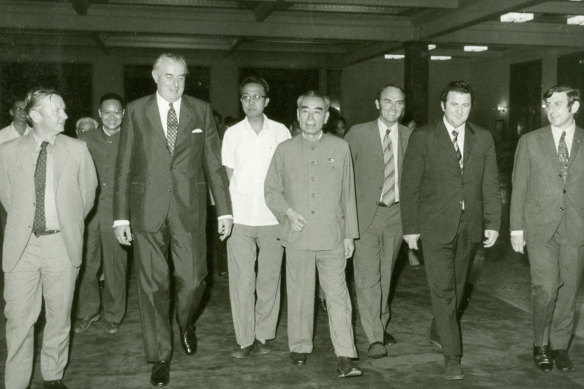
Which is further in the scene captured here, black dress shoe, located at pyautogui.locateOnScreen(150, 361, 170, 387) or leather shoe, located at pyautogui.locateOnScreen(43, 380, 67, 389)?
black dress shoe, located at pyautogui.locateOnScreen(150, 361, 170, 387)

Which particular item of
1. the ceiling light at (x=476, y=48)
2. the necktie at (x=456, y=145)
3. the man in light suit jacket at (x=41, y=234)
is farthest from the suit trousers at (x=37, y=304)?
the ceiling light at (x=476, y=48)

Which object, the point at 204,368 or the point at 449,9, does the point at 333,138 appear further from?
Result: the point at 449,9

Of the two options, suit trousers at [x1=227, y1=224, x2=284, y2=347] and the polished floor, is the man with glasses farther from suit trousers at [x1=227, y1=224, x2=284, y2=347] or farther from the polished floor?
the polished floor

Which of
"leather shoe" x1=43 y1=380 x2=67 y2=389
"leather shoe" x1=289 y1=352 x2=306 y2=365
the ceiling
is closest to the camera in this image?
"leather shoe" x1=43 y1=380 x2=67 y2=389

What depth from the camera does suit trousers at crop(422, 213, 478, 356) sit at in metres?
3.90

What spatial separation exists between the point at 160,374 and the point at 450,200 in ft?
6.45

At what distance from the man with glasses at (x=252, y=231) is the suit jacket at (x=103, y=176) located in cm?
105

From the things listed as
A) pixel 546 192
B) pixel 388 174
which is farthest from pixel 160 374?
pixel 546 192

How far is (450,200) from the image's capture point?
154 inches

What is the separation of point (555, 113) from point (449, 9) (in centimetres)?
911

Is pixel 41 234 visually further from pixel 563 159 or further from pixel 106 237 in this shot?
pixel 563 159

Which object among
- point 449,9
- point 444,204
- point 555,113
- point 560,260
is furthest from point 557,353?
point 449,9

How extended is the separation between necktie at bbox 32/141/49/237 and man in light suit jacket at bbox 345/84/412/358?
76.9 inches

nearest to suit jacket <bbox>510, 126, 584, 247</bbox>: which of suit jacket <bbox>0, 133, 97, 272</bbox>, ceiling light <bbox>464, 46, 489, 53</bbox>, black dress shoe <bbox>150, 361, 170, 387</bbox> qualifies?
black dress shoe <bbox>150, 361, 170, 387</bbox>
